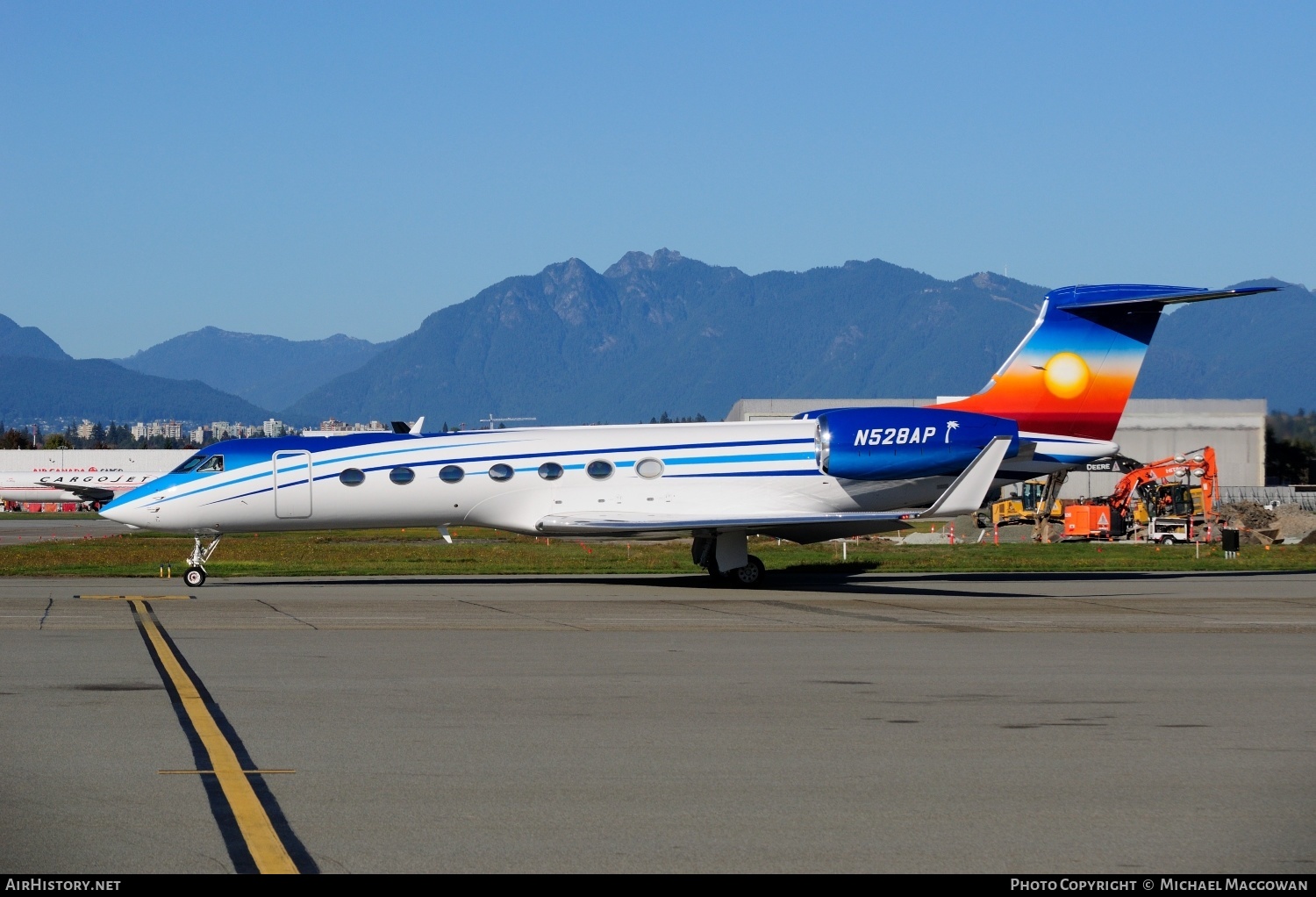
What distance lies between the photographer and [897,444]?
26.9 m

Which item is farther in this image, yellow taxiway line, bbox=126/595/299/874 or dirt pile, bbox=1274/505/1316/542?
dirt pile, bbox=1274/505/1316/542

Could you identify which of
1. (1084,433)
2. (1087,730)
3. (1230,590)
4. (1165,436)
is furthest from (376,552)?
(1165,436)

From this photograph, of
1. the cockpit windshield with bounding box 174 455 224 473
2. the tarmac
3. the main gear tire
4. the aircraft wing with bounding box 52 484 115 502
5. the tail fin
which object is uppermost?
the tail fin

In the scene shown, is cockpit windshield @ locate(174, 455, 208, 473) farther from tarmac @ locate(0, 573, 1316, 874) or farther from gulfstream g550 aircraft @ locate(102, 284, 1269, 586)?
tarmac @ locate(0, 573, 1316, 874)

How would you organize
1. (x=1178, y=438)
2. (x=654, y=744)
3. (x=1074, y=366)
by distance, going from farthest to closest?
(x=1178, y=438) < (x=1074, y=366) < (x=654, y=744)

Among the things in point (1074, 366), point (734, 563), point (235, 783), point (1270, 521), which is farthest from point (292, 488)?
point (1270, 521)

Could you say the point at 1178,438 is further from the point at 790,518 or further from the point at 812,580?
the point at 790,518

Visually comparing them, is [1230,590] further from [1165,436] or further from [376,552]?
[1165,436]

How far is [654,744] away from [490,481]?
17.3 metres

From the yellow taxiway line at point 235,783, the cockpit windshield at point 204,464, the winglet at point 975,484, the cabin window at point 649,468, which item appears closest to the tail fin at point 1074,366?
the winglet at point 975,484

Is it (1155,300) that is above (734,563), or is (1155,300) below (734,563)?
above

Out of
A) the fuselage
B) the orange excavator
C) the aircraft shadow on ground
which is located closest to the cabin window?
the fuselage

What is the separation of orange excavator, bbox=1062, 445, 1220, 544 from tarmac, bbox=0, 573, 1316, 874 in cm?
2813

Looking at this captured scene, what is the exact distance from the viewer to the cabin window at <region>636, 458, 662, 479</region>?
2695 centimetres
